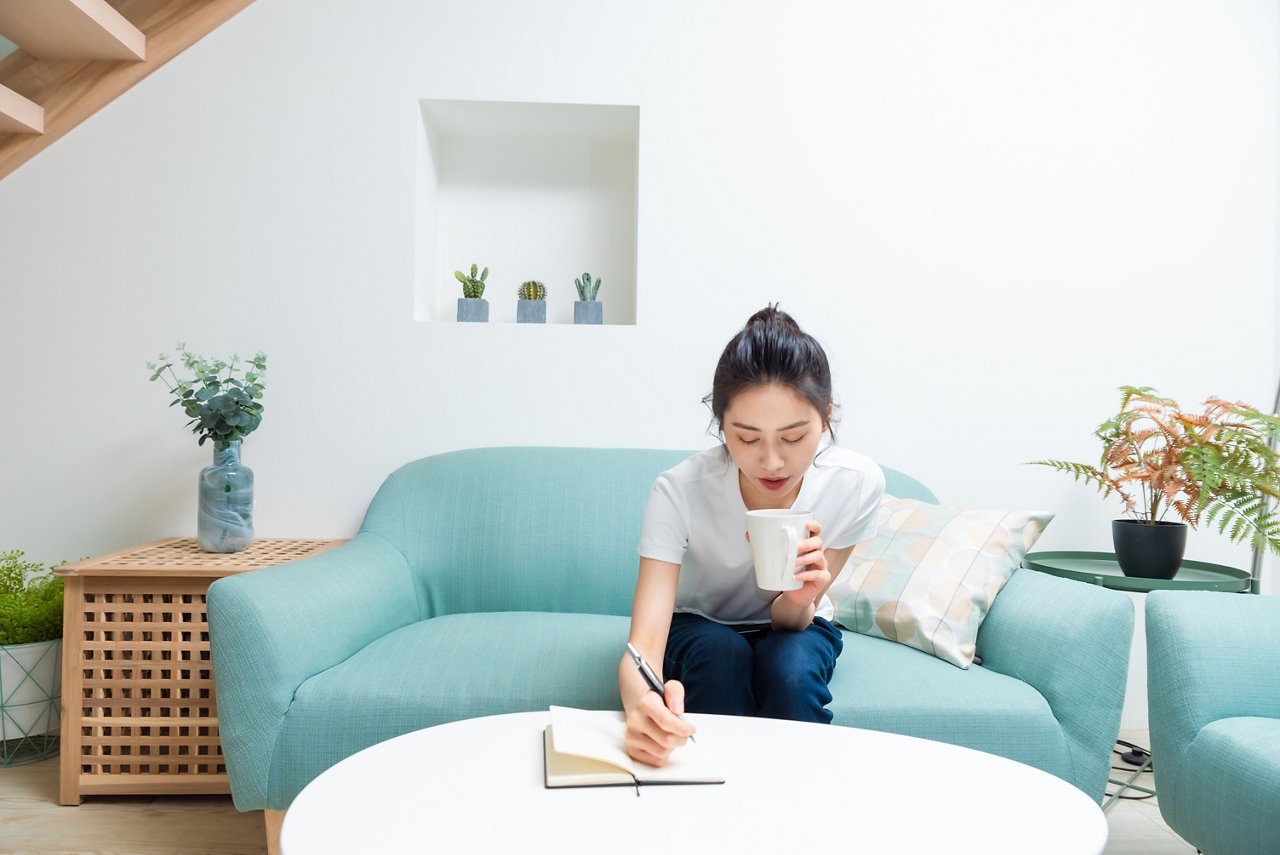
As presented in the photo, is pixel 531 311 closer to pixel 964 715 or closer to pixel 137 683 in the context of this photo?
pixel 137 683

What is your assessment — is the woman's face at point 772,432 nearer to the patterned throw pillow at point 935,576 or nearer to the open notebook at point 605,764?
the open notebook at point 605,764

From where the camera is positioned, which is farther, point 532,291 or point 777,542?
point 532,291

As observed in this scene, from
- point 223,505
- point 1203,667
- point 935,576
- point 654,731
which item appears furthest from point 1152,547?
point 223,505

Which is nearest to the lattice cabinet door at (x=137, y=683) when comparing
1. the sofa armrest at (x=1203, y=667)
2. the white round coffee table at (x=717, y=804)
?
Answer: the white round coffee table at (x=717, y=804)

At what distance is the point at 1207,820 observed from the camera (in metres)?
1.30

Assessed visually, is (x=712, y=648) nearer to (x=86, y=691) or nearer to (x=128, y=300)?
(x=86, y=691)

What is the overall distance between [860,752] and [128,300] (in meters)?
2.15

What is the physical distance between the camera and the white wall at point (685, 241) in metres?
2.37

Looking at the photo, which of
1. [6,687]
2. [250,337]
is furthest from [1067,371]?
[6,687]

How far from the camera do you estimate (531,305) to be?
2.48 meters

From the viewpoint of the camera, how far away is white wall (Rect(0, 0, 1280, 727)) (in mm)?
2365

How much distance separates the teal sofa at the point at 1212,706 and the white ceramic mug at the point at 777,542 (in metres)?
0.69

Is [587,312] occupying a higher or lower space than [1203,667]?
higher

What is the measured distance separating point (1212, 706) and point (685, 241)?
1.58m
